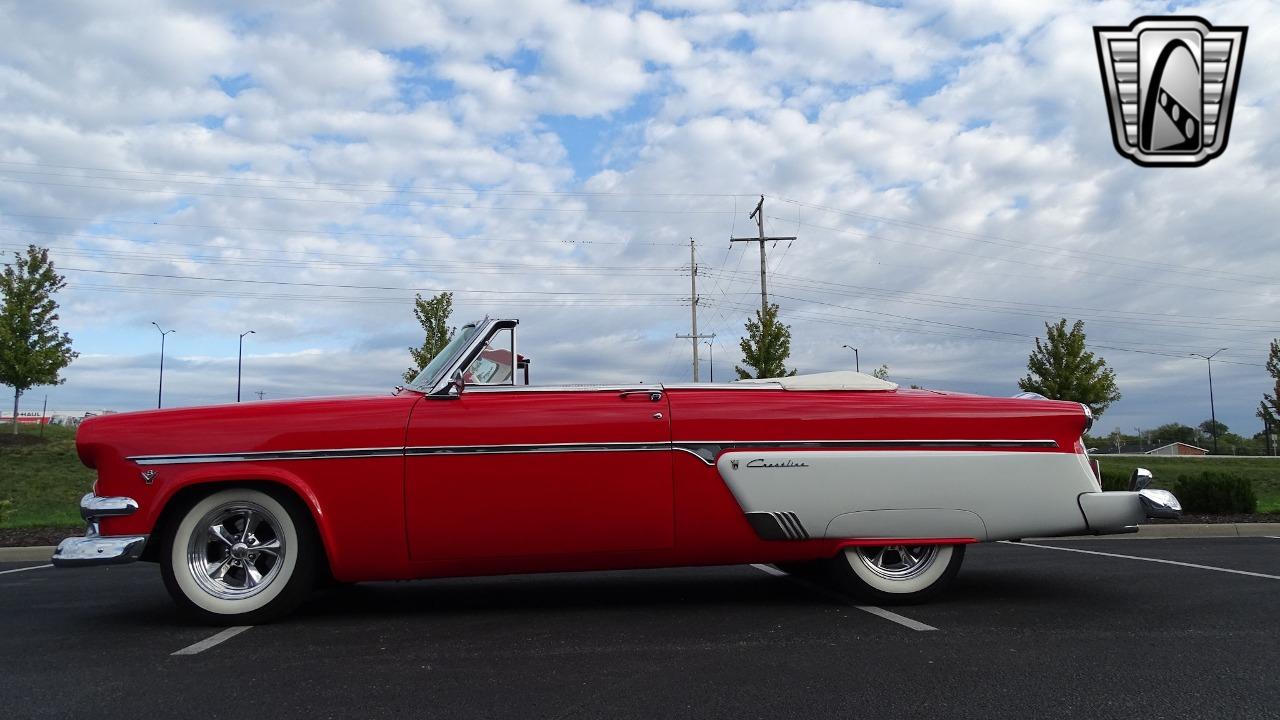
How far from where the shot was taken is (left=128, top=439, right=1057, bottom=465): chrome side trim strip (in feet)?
14.5

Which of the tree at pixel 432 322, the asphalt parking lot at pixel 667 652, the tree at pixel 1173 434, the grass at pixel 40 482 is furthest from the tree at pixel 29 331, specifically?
the tree at pixel 1173 434

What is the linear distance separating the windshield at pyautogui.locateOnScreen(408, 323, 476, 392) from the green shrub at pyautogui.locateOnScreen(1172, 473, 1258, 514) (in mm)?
10698

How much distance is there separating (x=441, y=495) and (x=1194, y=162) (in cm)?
682

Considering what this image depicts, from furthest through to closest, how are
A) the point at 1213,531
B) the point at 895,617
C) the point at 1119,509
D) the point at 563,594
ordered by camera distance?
1. the point at 1213,531
2. the point at 563,594
3. the point at 1119,509
4. the point at 895,617

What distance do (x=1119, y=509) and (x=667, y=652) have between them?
9.08ft

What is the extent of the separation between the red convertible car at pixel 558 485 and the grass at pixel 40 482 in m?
7.77

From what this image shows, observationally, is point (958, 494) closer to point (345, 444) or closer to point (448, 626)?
point (448, 626)

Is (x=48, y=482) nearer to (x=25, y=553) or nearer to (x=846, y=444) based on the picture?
(x=25, y=553)

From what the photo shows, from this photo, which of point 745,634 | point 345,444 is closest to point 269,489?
point 345,444

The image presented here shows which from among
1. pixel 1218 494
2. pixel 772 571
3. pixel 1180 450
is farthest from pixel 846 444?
pixel 1180 450

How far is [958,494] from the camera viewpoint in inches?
187

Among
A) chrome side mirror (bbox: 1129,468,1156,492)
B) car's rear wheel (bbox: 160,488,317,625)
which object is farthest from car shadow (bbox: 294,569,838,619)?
chrome side mirror (bbox: 1129,468,1156,492)

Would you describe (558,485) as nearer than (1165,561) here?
Yes

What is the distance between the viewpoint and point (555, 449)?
14.8 ft
